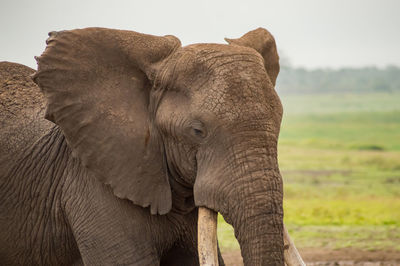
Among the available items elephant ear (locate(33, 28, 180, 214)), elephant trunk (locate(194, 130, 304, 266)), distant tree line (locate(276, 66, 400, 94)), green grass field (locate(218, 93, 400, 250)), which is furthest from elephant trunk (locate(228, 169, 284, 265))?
distant tree line (locate(276, 66, 400, 94))

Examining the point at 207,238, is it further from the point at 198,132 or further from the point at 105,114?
the point at 105,114

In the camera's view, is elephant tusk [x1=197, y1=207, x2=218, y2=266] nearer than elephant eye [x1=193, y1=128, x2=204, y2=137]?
Yes

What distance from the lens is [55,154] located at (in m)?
6.71

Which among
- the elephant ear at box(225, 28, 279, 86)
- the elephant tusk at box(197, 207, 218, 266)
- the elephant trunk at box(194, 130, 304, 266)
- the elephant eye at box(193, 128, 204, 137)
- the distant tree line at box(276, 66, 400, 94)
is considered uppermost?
the distant tree line at box(276, 66, 400, 94)

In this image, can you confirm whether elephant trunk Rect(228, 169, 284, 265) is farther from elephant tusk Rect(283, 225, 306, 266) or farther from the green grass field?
the green grass field

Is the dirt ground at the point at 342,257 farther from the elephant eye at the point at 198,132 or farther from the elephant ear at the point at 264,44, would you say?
the elephant eye at the point at 198,132

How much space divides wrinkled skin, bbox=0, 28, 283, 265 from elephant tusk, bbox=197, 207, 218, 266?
0.09m

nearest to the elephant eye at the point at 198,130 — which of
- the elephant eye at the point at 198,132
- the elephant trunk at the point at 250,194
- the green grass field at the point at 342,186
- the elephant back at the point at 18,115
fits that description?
the elephant eye at the point at 198,132

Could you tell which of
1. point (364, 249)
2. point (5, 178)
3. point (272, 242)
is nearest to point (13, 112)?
point (5, 178)

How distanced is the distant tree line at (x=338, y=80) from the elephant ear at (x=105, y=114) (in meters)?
97.1

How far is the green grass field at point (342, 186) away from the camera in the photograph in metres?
13.7

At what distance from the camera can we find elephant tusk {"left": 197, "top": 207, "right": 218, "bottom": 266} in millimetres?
5613

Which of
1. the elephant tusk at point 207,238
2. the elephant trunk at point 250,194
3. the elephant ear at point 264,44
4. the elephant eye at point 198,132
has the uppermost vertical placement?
the elephant ear at point 264,44

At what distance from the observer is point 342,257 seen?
1162 cm
